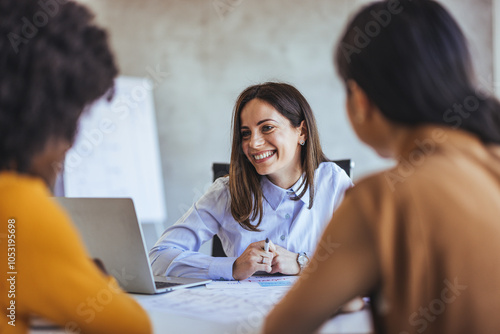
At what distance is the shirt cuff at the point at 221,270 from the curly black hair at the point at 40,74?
3.23 feet

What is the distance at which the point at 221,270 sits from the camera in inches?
70.9

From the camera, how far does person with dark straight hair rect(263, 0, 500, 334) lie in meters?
0.86

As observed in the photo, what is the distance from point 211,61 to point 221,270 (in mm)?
2851

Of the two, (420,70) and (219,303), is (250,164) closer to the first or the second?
(219,303)

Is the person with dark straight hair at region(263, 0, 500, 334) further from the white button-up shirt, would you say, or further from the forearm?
the white button-up shirt

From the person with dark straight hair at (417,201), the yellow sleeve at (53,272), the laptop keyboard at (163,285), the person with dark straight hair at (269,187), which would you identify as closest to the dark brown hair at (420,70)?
the person with dark straight hair at (417,201)

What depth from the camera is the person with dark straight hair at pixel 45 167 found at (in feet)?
2.69

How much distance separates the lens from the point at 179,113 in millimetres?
4332

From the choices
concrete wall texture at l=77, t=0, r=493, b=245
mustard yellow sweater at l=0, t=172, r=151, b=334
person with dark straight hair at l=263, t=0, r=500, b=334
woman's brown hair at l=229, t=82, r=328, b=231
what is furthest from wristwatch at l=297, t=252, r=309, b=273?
concrete wall texture at l=77, t=0, r=493, b=245

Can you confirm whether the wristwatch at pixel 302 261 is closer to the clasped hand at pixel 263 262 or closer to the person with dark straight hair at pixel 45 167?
the clasped hand at pixel 263 262

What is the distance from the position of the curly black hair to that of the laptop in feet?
1.71

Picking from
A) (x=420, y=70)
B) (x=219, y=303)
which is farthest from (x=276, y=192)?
(x=420, y=70)

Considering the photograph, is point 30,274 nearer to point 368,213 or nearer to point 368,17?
point 368,213

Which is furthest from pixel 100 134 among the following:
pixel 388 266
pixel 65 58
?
pixel 388 266
